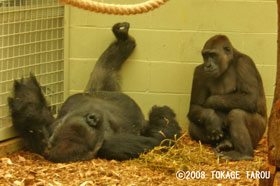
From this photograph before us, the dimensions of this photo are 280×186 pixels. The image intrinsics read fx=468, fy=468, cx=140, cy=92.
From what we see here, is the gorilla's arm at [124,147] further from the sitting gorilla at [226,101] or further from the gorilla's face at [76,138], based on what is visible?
the sitting gorilla at [226,101]

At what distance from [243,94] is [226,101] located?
0.20m

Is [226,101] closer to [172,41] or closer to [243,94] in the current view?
[243,94]

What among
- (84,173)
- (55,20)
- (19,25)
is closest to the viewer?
(84,173)

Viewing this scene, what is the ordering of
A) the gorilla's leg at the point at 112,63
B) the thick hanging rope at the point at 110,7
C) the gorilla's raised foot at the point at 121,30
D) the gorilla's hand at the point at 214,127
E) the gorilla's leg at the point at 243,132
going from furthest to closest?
the gorilla's leg at the point at 112,63, the gorilla's raised foot at the point at 121,30, the gorilla's hand at the point at 214,127, the gorilla's leg at the point at 243,132, the thick hanging rope at the point at 110,7

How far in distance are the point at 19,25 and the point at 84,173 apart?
1828 mm

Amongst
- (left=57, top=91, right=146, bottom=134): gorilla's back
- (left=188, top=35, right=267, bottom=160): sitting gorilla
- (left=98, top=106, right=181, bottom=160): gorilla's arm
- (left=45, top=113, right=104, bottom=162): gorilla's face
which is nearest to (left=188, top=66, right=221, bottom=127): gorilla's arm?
(left=188, top=35, right=267, bottom=160): sitting gorilla

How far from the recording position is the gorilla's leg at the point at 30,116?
4.71 metres

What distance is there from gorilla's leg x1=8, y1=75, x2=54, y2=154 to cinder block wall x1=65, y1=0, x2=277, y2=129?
969 millimetres

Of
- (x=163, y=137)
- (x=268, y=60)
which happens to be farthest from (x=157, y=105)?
(x=268, y=60)

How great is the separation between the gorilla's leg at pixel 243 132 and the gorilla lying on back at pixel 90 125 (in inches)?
24.3

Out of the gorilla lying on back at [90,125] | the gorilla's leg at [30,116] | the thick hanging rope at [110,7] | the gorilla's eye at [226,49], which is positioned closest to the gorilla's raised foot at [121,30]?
the gorilla lying on back at [90,125]

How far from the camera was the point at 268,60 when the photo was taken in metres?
5.67

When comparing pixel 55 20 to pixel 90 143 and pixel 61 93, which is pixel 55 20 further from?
pixel 90 143

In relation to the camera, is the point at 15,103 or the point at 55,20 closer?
the point at 15,103
